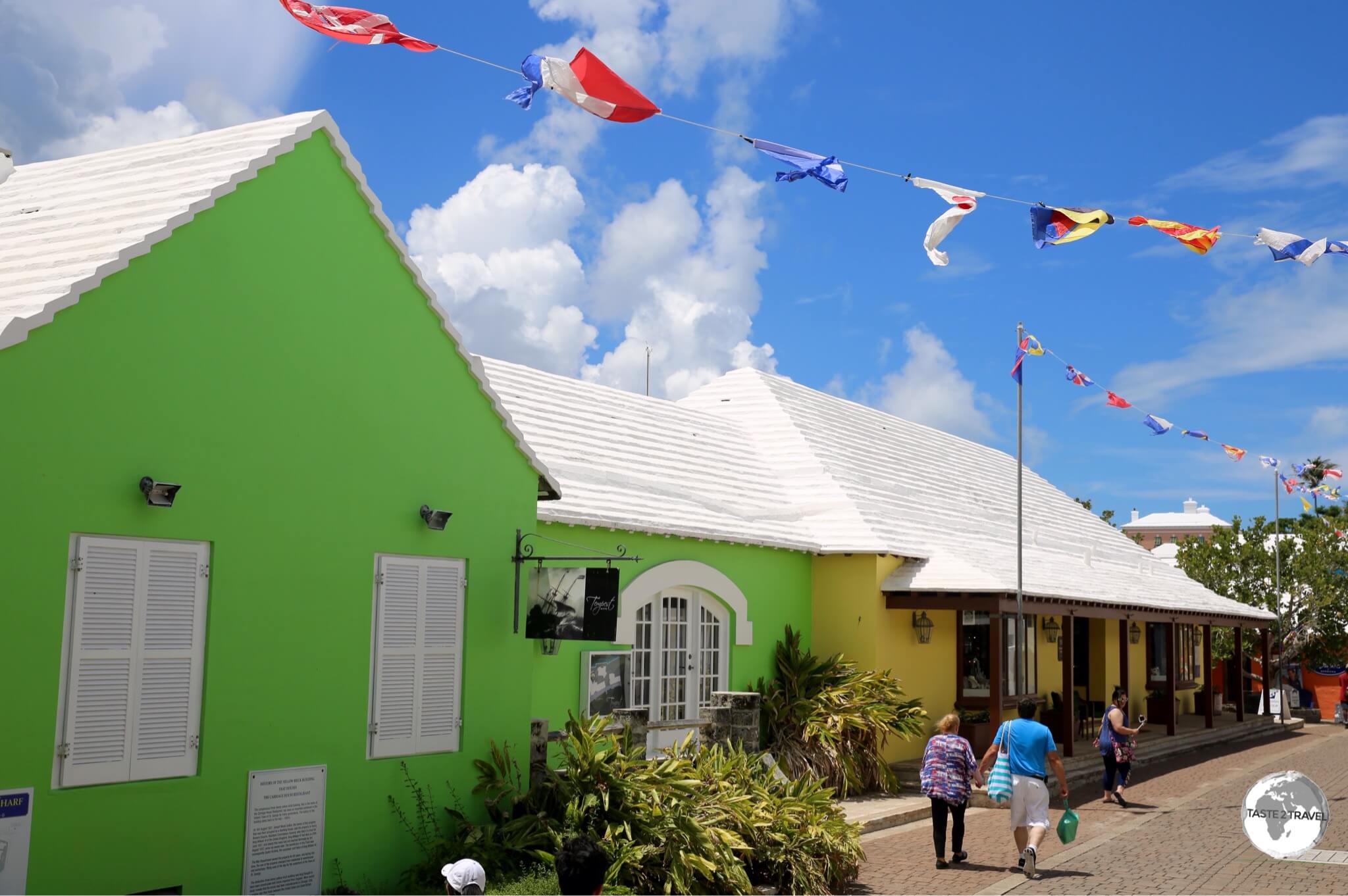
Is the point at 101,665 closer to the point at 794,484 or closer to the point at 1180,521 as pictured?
the point at 794,484

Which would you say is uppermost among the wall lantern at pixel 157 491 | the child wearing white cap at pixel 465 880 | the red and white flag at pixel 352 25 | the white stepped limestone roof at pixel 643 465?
the red and white flag at pixel 352 25

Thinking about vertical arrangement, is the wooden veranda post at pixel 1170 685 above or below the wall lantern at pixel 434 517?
below

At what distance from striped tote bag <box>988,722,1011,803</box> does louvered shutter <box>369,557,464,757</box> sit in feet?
16.6

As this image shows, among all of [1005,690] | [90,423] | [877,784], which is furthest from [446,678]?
[1005,690]

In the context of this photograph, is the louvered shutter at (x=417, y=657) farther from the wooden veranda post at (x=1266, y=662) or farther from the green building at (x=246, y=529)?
the wooden veranda post at (x=1266, y=662)

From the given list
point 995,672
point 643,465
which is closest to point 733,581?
point 643,465

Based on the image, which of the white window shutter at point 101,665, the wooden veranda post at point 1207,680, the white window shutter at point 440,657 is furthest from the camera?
the wooden veranda post at point 1207,680

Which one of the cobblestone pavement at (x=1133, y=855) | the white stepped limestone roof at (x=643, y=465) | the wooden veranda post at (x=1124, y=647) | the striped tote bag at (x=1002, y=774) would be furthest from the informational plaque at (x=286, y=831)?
the wooden veranda post at (x=1124, y=647)

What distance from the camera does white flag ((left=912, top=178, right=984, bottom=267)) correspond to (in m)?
10.9

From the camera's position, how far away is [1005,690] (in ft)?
66.1

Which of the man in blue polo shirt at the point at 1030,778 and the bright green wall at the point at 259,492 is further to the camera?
the man in blue polo shirt at the point at 1030,778

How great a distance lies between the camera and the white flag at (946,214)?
10922mm

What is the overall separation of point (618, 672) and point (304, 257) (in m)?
6.85

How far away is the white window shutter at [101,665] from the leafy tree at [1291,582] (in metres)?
33.3
